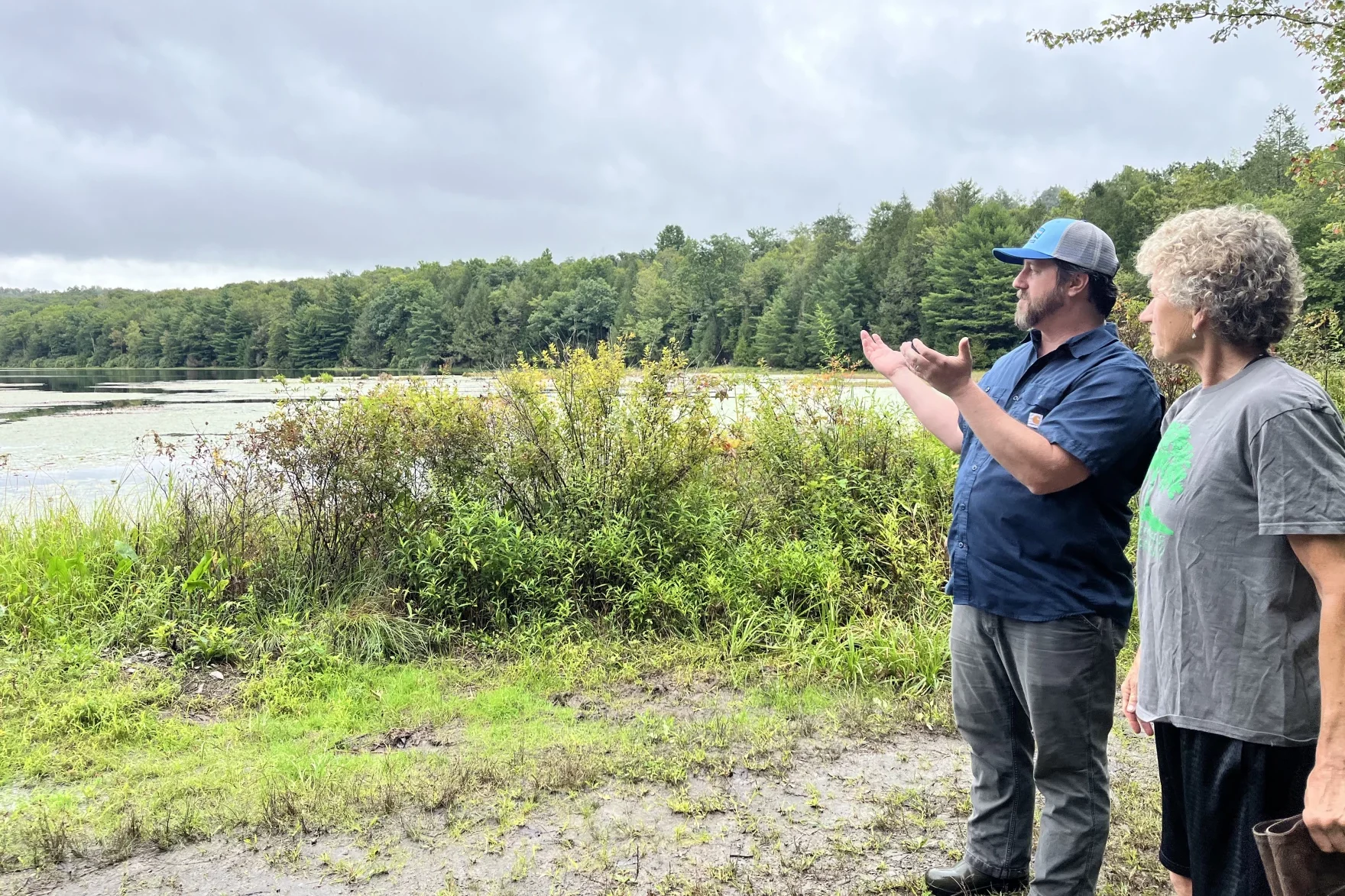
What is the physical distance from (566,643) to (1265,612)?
151 inches

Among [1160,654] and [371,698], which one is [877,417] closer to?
[371,698]

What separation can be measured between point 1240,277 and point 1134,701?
97cm

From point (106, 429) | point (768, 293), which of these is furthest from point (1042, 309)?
point (768, 293)

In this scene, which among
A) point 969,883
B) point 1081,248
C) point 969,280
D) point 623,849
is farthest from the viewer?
point 969,280

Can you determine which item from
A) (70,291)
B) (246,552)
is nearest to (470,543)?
(246,552)

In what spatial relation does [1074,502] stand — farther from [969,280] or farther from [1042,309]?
[969,280]

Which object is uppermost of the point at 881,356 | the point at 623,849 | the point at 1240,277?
the point at 1240,277

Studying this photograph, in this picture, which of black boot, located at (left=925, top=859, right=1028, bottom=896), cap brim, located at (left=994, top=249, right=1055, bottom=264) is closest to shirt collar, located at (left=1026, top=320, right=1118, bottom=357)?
cap brim, located at (left=994, top=249, right=1055, bottom=264)

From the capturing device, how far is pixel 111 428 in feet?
43.1

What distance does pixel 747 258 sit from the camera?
7925 cm

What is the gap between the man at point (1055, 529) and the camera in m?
1.97

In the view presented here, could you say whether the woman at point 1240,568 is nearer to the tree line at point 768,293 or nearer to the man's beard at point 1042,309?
the man's beard at point 1042,309

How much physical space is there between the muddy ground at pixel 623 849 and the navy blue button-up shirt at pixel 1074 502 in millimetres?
1089

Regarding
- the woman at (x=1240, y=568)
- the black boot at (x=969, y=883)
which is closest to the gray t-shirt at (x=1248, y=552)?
the woman at (x=1240, y=568)
